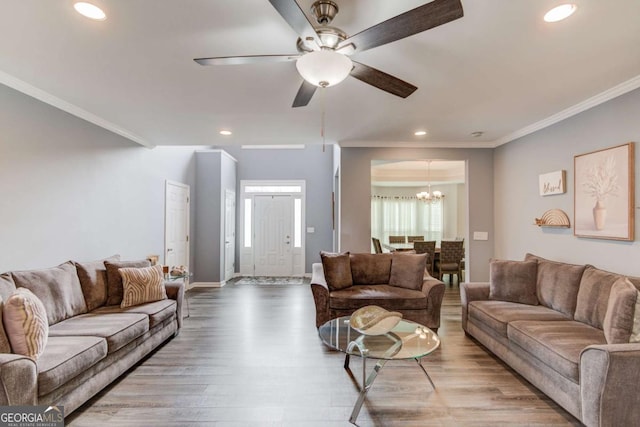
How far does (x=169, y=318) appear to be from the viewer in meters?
3.39

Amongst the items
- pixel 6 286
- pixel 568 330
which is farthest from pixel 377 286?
pixel 6 286

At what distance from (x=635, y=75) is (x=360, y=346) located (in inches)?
125

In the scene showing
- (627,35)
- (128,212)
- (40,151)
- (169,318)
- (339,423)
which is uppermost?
(627,35)

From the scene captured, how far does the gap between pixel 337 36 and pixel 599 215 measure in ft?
10.1

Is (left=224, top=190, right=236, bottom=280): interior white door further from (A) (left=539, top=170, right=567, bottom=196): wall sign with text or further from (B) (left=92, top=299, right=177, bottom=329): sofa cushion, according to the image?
(A) (left=539, top=170, right=567, bottom=196): wall sign with text

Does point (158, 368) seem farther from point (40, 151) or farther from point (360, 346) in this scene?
point (40, 151)

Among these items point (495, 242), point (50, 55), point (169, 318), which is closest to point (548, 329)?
point (495, 242)

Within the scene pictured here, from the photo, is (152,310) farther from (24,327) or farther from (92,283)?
(24,327)

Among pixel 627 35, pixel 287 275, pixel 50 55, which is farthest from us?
pixel 287 275

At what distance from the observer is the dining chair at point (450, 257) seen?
5.89 metres

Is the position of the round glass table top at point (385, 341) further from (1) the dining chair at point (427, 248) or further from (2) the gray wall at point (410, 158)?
(1) the dining chair at point (427, 248)

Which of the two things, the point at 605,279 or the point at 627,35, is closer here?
the point at 627,35

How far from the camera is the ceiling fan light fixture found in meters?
1.68

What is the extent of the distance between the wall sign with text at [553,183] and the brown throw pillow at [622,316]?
5.50 feet
